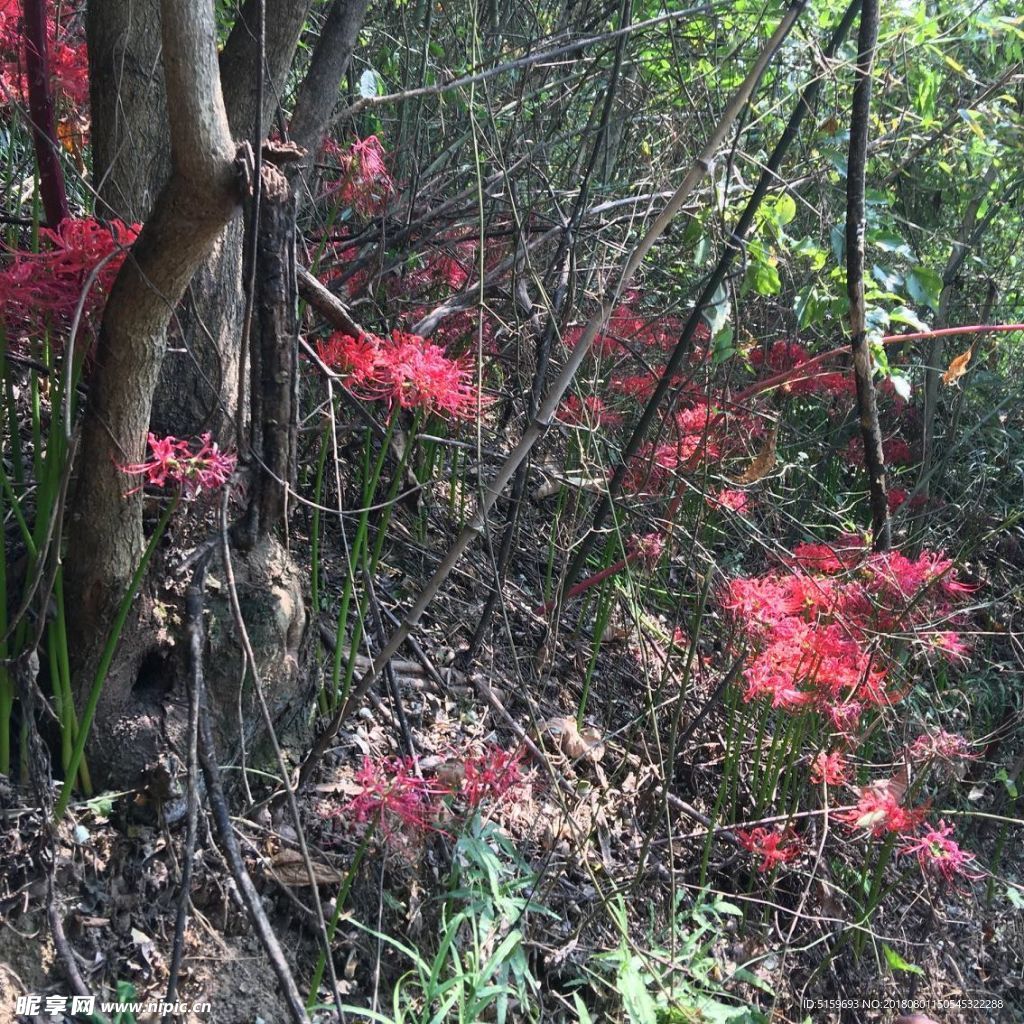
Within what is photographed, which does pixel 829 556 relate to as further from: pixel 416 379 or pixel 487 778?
pixel 416 379

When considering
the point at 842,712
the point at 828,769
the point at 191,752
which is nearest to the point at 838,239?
the point at 842,712

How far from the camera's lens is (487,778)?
2.02 meters

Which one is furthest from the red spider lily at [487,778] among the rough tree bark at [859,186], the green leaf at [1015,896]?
the green leaf at [1015,896]

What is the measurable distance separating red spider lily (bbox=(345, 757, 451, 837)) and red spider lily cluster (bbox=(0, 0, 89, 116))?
1814mm

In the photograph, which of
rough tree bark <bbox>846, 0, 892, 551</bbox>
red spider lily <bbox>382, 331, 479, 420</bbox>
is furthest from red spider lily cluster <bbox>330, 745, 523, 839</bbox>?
rough tree bark <bbox>846, 0, 892, 551</bbox>

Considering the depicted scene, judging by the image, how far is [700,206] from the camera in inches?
99.8

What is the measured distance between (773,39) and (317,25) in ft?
8.63

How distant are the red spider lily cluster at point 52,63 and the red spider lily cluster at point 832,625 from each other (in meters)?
2.24

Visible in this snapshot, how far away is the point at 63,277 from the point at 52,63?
104 cm

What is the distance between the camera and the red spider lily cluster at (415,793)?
188 centimetres

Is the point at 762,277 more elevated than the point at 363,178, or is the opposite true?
the point at 363,178

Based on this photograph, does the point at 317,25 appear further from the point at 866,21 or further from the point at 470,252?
the point at 866,21

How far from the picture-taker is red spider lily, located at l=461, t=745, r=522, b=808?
6.63 ft

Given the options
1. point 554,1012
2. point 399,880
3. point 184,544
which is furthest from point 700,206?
point 554,1012
